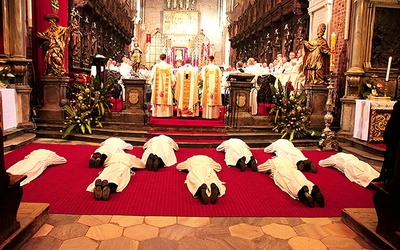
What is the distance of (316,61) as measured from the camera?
7762 mm

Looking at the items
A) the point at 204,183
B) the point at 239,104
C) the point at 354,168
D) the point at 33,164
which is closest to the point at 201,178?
the point at 204,183

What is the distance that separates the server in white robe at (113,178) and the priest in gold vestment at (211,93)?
4446mm

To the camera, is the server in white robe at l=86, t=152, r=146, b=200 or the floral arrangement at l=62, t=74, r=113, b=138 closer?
the server in white robe at l=86, t=152, r=146, b=200

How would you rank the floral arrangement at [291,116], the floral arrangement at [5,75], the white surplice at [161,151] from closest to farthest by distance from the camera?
the white surplice at [161,151] < the floral arrangement at [5,75] < the floral arrangement at [291,116]

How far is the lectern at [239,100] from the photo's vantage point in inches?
302

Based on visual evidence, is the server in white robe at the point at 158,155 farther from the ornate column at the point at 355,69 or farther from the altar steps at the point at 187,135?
the ornate column at the point at 355,69

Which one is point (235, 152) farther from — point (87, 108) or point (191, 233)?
point (87, 108)

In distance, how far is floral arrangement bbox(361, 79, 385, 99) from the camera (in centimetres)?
698

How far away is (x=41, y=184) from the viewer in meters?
4.16

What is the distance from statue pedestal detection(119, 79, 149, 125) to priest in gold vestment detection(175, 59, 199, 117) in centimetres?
169

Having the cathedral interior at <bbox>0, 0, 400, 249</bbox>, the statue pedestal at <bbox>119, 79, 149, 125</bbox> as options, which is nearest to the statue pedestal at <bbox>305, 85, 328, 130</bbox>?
the cathedral interior at <bbox>0, 0, 400, 249</bbox>

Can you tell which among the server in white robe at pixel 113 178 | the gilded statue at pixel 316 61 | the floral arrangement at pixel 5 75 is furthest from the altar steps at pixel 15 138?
the gilded statue at pixel 316 61

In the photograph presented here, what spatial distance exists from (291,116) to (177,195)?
4.38m

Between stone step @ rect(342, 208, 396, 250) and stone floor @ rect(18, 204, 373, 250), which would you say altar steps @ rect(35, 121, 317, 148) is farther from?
stone step @ rect(342, 208, 396, 250)
